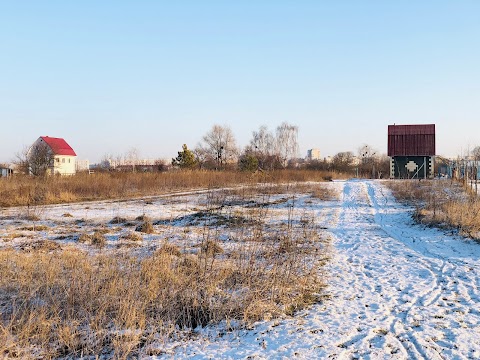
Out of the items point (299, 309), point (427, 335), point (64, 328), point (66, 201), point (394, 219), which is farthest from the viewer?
point (66, 201)

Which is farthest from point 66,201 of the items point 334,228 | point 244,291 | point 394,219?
point 244,291

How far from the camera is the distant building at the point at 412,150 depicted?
123 feet

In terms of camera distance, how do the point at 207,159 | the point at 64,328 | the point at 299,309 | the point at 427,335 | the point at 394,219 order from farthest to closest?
the point at 207,159
the point at 394,219
the point at 299,309
the point at 427,335
the point at 64,328

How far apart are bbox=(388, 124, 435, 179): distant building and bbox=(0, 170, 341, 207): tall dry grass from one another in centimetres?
Answer: 1661

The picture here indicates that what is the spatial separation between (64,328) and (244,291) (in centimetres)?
231

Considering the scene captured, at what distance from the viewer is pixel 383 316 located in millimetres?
5035

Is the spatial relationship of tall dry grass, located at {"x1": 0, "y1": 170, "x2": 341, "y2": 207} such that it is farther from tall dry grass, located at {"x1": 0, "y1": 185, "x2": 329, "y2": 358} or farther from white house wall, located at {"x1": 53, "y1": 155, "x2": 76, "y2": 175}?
white house wall, located at {"x1": 53, "y1": 155, "x2": 76, "y2": 175}

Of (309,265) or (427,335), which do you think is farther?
(309,265)

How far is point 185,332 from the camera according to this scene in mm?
4566

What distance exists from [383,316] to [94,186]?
22.1 meters

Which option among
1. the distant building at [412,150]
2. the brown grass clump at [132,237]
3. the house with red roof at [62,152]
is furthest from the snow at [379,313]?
the house with red roof at [62,152]

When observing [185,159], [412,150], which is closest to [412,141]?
Answer: [412,150]

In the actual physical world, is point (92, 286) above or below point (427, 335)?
above

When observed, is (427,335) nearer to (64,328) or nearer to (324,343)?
(324,343)
